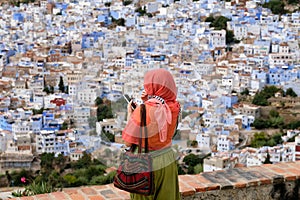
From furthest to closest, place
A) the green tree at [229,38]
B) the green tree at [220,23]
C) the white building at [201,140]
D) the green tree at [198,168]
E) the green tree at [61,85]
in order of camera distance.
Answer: the green tree at [220,23]
the green tree at [229,38]
the green tree at [61,85]
the green tree at [198,168]
the white building at [201,140]

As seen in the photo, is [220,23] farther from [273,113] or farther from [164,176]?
[164,176]

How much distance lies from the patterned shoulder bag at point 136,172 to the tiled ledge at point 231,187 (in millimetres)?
Answer: 503

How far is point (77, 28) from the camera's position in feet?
87.7

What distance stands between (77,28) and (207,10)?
6.31m

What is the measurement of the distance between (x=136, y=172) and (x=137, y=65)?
0.57 metres

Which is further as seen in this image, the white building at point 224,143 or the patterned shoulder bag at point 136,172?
the white building at point 224,143

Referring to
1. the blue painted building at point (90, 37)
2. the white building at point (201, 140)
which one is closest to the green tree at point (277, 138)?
the blue painted building at point (90, 37)

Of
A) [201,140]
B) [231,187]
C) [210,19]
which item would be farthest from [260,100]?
[231,187]

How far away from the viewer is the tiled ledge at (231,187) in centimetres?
199

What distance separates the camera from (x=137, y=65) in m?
1.95

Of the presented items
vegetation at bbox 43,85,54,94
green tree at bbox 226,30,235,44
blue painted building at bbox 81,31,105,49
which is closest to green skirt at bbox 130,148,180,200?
vegetation at bbox 43,85,54,94

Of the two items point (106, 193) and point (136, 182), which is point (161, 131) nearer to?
point (136, 182)

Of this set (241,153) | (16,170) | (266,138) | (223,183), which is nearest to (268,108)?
(266,138)

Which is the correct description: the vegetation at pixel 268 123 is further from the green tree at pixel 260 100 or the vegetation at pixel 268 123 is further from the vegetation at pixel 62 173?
the vegetation at pixel 62 173
